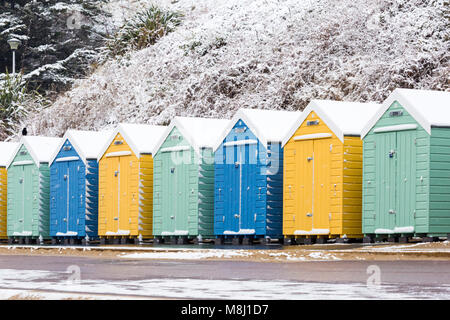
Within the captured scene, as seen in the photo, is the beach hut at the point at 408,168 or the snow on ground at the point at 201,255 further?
the beach hut at the point at 408,168

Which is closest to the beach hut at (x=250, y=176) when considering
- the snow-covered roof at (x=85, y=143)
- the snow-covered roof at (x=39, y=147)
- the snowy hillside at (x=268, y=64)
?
the snow-covered roof at (x=85, y=143)

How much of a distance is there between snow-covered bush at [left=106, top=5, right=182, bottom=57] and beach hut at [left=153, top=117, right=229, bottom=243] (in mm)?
19719

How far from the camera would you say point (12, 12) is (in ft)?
171

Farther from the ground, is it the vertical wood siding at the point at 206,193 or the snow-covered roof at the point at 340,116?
the snow-covered roof at the point at 340,116

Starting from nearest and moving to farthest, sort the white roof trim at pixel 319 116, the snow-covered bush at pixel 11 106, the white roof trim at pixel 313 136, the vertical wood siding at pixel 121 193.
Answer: the white roof trim at pixel 319 116 < the white roof trim at pixel 313 136 < the vertical wood siding at pixel 121 193 < the snow-covered bush at pixel 11 106

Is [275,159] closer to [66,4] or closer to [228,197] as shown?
[228,197]

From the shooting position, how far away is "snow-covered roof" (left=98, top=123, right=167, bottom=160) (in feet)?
77.0

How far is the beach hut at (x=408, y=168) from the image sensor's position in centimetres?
1744

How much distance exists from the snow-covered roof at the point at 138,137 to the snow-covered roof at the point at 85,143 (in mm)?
606

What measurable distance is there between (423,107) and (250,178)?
442 cm

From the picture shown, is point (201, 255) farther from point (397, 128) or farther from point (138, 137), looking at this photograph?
point (138, 137)

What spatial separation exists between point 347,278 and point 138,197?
511 inches

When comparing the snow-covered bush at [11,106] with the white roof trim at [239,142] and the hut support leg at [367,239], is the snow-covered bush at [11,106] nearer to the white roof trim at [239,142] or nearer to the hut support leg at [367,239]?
the white roof trim at [239,142]
